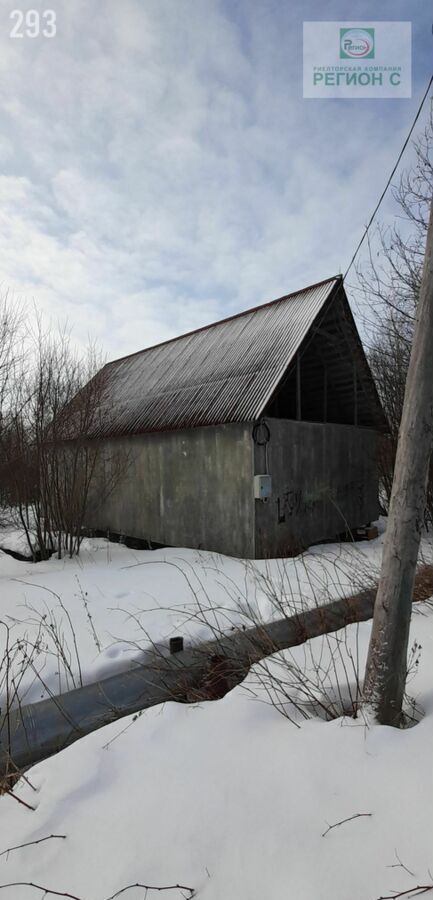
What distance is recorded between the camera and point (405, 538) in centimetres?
209

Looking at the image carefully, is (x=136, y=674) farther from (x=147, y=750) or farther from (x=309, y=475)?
(x=309, y=475)

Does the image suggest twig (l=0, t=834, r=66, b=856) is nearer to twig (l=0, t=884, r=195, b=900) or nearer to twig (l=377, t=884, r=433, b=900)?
twig (l=0, t=884, r=195, b=900)

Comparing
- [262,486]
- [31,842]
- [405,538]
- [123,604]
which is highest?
[405,538]

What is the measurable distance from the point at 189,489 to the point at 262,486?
2.16 metres

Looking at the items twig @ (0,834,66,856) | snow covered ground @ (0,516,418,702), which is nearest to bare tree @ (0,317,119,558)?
snow covered ground @ (0,516,418,702)

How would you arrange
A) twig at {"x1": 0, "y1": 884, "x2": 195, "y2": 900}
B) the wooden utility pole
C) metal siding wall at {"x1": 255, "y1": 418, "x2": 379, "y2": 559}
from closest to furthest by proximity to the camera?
twig at {"x1": 0, "y1": 884, "x2": 195, "y2": 900} → the wooden utility pole → metal siding wall at {"x1": 255, "y1": 418, "x2": 379, "y2": 559}

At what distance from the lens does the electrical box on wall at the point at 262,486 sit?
816cm

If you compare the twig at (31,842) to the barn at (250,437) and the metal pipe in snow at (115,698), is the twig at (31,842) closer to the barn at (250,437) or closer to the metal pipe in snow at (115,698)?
the metal pipe in snow at (115,698)

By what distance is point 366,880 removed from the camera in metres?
1.38

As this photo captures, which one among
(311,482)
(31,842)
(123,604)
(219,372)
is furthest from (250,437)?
(31,842)

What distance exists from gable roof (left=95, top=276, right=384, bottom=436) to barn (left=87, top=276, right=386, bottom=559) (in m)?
0.04

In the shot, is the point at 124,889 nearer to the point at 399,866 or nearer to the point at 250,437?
the point at 399,866

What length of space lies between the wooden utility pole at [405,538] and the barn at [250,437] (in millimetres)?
5864

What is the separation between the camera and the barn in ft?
28.1
